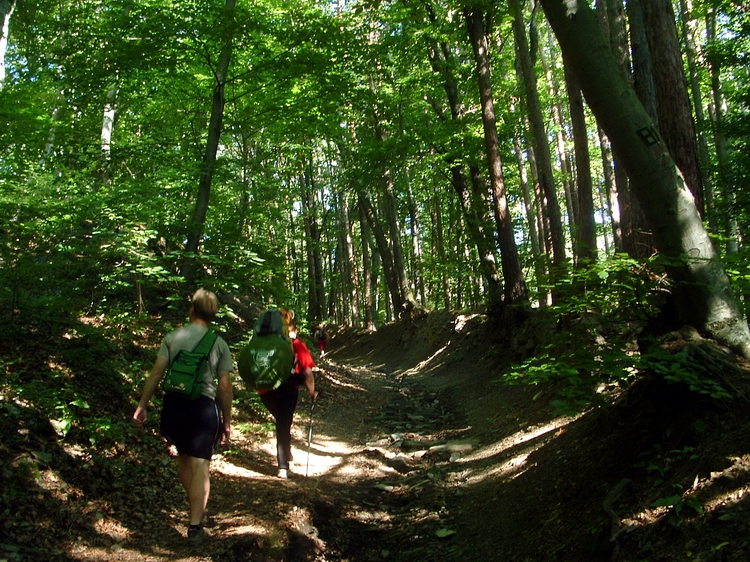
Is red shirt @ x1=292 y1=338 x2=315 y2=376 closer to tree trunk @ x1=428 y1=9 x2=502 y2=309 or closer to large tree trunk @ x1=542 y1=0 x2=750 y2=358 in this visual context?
large tree trunk @ x1=542 y1=0 x2=750 y2=358

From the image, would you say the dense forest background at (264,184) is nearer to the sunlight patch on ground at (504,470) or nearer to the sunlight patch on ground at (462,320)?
the sunlight patch on ground at (504,470)

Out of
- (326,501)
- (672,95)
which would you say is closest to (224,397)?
(326,501)

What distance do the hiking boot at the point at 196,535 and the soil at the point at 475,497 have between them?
5 centimetres

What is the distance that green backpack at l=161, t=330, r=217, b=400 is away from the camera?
13.4ft

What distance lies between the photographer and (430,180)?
2855 cm

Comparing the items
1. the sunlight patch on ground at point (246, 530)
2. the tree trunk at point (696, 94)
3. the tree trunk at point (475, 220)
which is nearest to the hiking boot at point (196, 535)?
the sunlight patch on ground at point (246, 530)

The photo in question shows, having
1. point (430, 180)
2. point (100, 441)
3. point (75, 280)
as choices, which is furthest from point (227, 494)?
point (430, 180)

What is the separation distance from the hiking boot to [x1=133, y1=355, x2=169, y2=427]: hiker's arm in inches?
34.8

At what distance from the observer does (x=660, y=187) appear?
176 inches

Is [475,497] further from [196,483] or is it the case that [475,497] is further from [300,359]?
[196,483]

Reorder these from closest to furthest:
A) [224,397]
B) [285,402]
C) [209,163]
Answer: [224,397] < [285,402] < [209,163]

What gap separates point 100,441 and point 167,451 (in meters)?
0.90

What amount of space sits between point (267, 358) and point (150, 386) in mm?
1821

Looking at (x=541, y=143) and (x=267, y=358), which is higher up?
(x=541, y=143)
